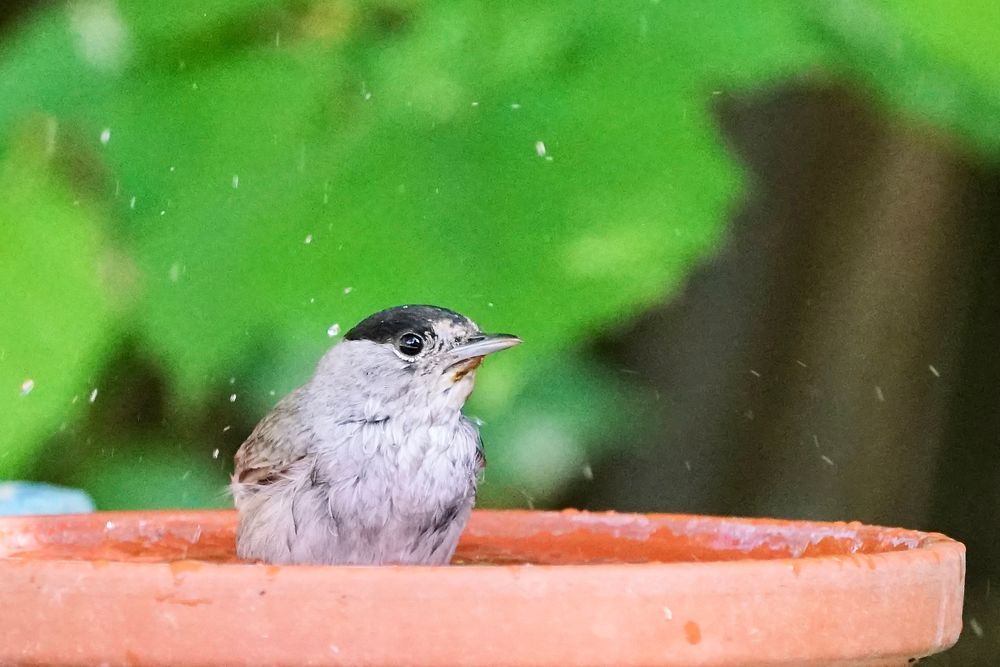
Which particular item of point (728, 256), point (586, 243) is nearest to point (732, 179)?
point (586, 243)

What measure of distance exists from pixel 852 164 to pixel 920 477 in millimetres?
822

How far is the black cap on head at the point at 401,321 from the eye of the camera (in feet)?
7.98

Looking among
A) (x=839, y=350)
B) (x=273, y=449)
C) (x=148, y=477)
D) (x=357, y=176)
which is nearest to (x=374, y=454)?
(x=273, y=449)

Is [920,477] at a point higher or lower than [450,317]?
lower

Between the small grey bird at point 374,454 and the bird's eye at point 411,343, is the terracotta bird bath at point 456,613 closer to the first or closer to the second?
the small grey bird at point 374,454

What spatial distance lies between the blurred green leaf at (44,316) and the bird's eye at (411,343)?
59 cm

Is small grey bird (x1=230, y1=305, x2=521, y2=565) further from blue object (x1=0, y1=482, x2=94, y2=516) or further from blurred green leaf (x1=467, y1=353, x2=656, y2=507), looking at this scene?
blue object (x1=0, y1=482, x2=94, y2=516)

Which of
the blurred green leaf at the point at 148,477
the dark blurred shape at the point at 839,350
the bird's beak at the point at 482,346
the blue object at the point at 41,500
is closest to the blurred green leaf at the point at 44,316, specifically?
the blue object at the point at 41,500

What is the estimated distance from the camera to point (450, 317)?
2.43 metres

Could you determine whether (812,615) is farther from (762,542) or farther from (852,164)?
(852,164)

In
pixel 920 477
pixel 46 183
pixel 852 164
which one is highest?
pixel 46 183

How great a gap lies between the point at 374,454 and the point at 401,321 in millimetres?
321

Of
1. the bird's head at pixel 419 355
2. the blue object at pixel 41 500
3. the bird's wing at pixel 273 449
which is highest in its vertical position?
the bird's head at pixel 419 355

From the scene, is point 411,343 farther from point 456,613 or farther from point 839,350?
point 839,350
